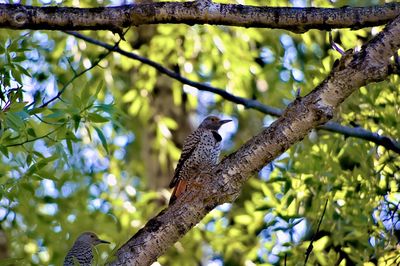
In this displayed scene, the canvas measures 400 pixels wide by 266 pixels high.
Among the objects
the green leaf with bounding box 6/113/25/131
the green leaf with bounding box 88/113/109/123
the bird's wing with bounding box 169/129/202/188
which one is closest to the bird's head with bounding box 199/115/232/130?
the bird's wing with bounding box 169/129/202/188

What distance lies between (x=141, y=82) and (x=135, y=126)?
9.41 ft

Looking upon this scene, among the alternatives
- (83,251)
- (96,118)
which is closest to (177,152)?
(83,251)

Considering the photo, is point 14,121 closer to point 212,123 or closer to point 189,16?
point 189,16

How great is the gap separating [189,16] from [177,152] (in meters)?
5.53

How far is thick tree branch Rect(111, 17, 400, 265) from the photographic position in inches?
168

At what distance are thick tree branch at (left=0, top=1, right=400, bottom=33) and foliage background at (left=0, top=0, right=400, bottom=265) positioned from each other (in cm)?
38

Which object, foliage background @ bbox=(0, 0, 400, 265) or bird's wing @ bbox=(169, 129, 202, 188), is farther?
bird's wing @ bbox=(169, 129, 202, 188)

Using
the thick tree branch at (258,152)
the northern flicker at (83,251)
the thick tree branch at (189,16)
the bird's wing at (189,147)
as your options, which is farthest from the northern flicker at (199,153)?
the thick tree branch at (258,152)

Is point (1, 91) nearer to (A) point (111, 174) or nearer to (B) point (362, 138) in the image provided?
(B) point (362, 138)

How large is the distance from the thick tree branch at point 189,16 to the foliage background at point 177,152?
1.25 feet

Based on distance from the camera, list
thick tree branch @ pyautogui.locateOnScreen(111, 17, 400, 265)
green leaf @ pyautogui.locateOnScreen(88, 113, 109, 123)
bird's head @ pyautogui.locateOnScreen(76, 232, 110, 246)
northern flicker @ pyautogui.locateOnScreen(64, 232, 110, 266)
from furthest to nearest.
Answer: bird's head @ pyautogui.locateOnScreen(76, 232, 110, 246), northern flicker @ pyautogui.locateOnScreen(64, 232, 110, 266), green leaf @ pyautogui.locateOnScreen(88, 113, 109, 123), thick tree branch @ pyautogui.locateOnScreen(111, 17, 400, 265)

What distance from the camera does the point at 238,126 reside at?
1324 cm

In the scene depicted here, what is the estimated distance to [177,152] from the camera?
33.6 ft

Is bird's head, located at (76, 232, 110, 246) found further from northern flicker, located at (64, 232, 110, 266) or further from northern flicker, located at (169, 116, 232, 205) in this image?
northern flicker, located at (169, 116, 232, 205)
